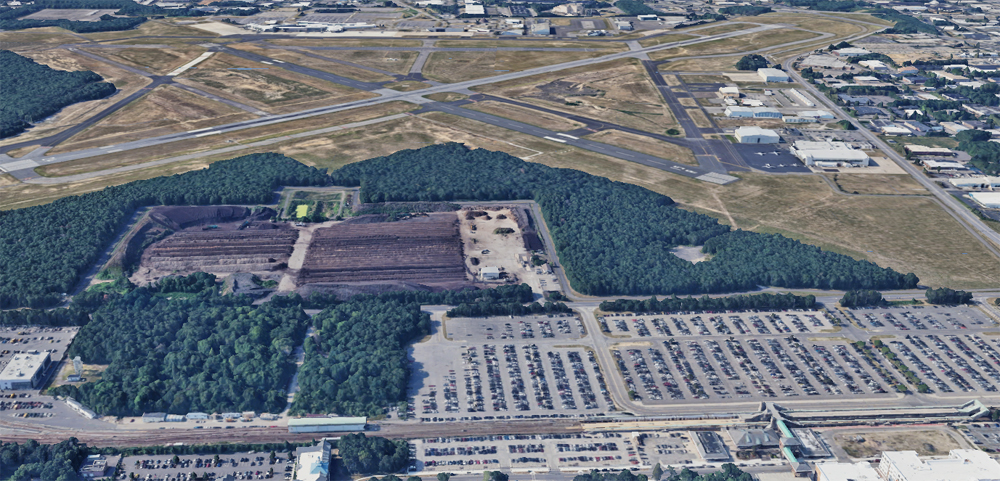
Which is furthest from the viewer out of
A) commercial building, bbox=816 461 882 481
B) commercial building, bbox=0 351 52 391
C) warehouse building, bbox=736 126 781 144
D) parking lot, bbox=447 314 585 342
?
warehouse building, bbox=736 126 781 144

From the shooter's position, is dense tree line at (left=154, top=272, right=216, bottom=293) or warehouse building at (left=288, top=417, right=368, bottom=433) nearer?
warehouse building at (left=288, top=417, right=368, bottom=433)

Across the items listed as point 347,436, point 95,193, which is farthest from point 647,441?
point 95,193

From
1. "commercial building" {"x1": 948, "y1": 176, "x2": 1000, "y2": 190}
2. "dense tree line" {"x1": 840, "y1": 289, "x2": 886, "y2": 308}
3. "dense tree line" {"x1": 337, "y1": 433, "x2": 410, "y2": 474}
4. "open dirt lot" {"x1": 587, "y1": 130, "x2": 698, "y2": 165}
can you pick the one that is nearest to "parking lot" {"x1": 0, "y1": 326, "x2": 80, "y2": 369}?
"dense tree line" {"x1": 337, "y1": 433, "x2": 410, "y2": 474}

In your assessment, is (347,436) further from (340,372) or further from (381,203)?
(381,203)

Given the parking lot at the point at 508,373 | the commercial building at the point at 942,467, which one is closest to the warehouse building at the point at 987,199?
the commercial building at the point at 942,467

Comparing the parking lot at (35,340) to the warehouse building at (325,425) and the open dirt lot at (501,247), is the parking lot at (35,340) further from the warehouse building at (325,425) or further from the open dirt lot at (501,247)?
Result: the open dirt lot at (501,247)

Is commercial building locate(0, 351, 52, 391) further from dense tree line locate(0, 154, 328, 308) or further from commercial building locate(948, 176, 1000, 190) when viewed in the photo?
commercial building locate(948, 176, 1000, 190)
